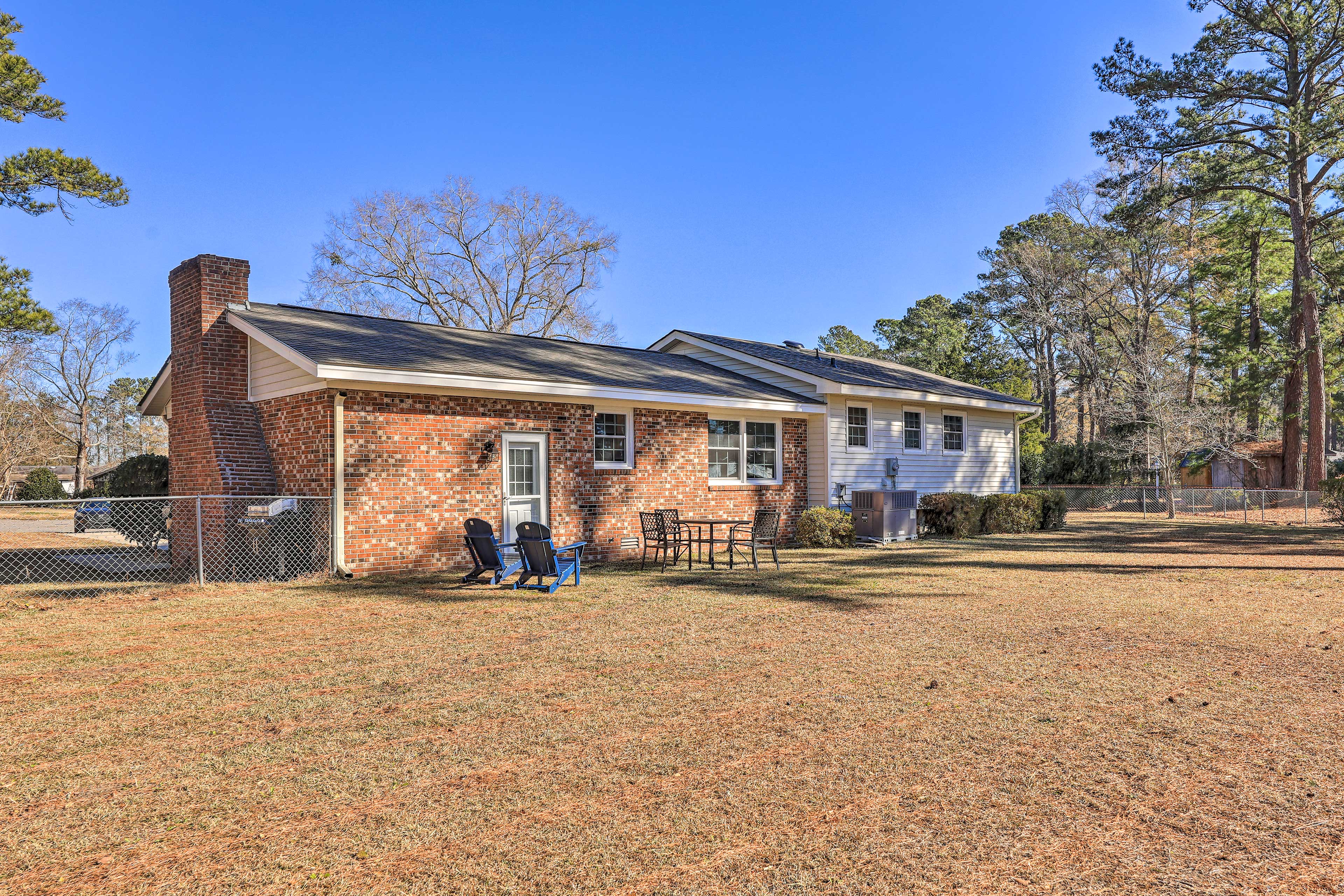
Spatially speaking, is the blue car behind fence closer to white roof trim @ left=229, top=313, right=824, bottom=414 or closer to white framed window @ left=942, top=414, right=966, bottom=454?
white roof trim @ left=229, top=313, right=824, bottom=414

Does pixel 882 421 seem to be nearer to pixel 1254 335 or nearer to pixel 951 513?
pixel 951 513

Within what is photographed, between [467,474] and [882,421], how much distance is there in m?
10.4

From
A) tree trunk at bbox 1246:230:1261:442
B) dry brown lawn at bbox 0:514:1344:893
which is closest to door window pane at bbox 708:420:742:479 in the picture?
dry brown lawn at bbox 0:514:1344:893

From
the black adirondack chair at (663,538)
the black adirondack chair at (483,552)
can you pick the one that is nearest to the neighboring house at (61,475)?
the black adirondack chair at (663,538)

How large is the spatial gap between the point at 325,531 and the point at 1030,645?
902 centimetres

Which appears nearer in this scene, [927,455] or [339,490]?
[339,490]

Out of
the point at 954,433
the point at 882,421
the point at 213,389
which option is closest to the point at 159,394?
the point at 213,389

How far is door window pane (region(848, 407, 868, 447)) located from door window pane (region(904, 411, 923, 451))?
1.65 metres

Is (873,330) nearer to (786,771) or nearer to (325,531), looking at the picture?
(325,531)

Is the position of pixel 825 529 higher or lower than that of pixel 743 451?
lower

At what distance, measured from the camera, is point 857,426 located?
1881cm

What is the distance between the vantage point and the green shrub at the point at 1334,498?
20.9 m

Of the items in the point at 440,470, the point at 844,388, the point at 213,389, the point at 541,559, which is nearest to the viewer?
A: the point at 541,559

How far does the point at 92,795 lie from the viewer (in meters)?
4.13
